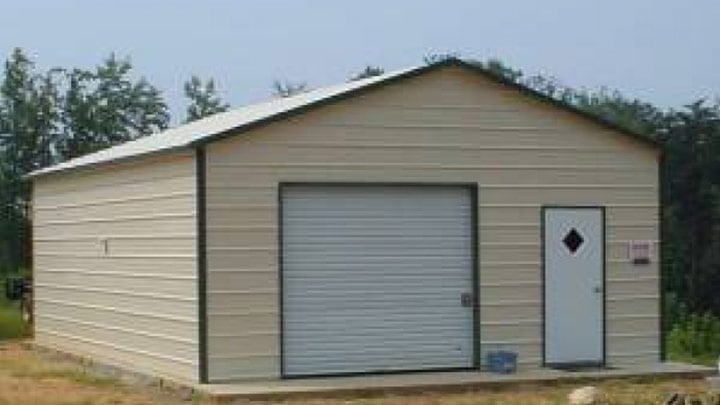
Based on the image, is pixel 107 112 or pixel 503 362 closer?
pixel 503 362

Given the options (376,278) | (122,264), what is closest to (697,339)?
(376,278)

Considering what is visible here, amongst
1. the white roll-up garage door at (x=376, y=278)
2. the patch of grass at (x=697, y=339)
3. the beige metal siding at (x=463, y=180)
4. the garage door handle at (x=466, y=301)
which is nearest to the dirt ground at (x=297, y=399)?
the beige metal siding at (x=463, y=180)

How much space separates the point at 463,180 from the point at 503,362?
228cm

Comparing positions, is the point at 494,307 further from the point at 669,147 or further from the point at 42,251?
the point at 669,147

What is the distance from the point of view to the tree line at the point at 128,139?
39781 mm

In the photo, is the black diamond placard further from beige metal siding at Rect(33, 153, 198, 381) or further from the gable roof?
beige metal siding at Rect(33, 153, 198, 381)

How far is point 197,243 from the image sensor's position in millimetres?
16844

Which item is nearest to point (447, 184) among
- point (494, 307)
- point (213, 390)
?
point (494, 307)

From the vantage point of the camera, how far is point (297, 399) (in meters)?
15.9

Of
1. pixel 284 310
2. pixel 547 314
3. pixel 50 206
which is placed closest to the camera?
pixel 284 310

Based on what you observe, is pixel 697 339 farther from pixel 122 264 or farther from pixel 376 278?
pixel 122 264

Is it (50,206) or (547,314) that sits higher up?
(50,206)

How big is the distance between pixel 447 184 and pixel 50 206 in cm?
826

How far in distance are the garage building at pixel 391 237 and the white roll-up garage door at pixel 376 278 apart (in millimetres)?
23
